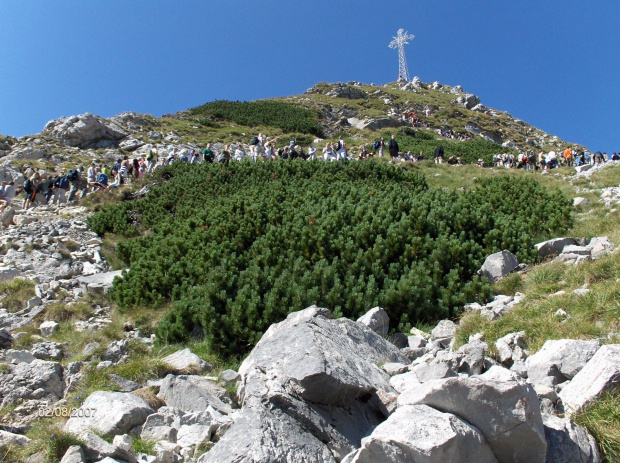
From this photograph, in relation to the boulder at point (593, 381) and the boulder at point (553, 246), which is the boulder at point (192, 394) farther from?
the boulder at point (553, 246)

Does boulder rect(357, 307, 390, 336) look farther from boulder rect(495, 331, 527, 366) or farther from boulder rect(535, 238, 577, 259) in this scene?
boulder rect(535, 238, 577, 259)

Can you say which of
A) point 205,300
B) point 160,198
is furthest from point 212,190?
point 205,300

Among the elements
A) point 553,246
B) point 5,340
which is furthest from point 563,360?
point 5,340

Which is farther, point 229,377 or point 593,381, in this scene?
point 229,377

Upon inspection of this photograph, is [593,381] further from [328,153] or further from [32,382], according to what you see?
[328,153]

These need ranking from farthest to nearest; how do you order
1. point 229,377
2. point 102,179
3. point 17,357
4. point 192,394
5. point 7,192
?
1. point 102,179
2. point 7,192
3. point 17,357
4. point 229,377
5. point 192,394

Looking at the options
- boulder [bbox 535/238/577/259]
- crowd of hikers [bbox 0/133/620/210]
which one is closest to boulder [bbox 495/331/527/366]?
boulder [bbox 535/238/577/259]

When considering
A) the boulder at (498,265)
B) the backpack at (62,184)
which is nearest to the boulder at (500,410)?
the boulder at (498,265)

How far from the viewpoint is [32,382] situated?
5332 mm

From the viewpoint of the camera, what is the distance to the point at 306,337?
433 cm

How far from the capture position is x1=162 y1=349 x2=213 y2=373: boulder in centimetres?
609

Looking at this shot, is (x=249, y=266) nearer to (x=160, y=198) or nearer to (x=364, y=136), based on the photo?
(x=160, y=198)

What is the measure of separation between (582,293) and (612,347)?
7.89ft

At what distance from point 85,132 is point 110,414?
34046 millimetres
